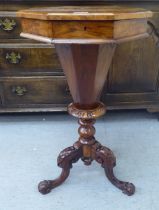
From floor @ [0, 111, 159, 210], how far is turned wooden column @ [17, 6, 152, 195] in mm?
71

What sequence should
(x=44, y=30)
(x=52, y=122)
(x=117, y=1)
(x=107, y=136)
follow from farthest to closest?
(x=52, y=122) → (x=107, y=136) → (x=117, y=1) → (x=44, y=30)

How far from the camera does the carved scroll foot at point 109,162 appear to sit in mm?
1108

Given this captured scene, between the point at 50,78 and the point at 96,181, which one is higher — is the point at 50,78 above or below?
above

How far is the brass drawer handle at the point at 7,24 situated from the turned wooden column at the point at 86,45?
0.58 meters

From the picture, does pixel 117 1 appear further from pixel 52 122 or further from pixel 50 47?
pixel 52 122

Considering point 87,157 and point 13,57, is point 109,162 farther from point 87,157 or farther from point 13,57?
point 13,57

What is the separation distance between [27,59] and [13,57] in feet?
0.29

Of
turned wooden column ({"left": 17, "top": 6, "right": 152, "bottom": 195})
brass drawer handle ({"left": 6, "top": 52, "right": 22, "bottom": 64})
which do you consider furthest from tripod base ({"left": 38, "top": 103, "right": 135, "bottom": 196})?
brass drawer handle ({"left": 6, "top": 52, "right": 22, "bottom": 64})

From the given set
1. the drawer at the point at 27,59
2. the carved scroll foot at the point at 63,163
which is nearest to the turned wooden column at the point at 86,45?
the carved scroll foot at the point at 63,163

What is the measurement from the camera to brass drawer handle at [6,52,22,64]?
1.49 metres

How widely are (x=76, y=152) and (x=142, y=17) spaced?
0.67 meters

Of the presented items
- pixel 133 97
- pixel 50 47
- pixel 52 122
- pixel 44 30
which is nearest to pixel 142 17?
pixel 44 30

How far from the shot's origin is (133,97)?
5.42ft

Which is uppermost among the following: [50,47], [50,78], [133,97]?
[50,47]
